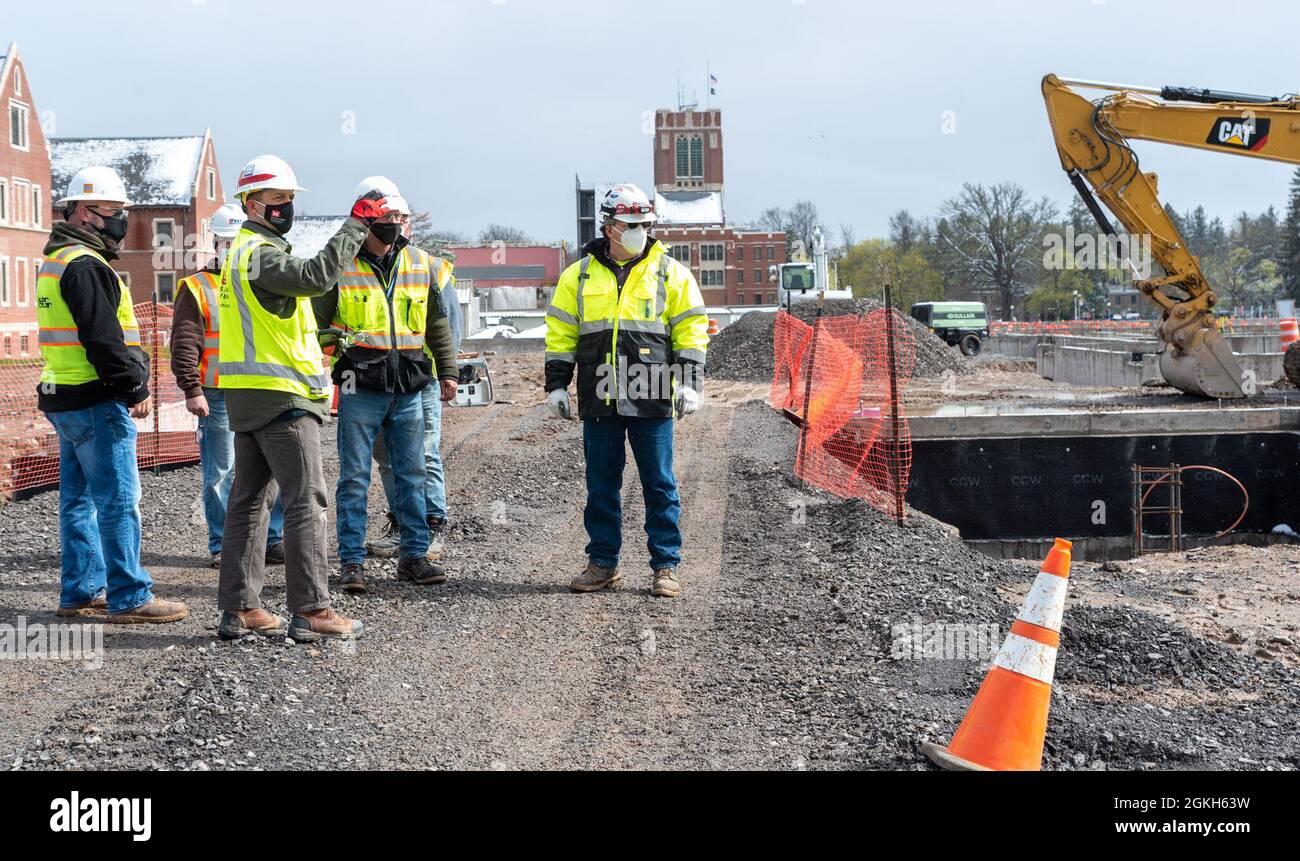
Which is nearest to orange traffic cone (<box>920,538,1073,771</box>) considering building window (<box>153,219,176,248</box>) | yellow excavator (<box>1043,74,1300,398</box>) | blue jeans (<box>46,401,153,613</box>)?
blue jeans (<box>46,401,153,613</box>)

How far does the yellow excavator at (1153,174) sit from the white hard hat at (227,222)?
14.8 metres

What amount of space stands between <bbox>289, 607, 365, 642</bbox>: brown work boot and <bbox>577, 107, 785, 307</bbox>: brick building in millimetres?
97733

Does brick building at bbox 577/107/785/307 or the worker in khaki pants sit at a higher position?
brick building at bbox 577/107/785/307

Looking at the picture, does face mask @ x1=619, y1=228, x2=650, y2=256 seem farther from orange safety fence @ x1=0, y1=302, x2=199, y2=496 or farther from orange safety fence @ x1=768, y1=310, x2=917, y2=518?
orange safety fence @ x1=0, y1=302, x2=199, y2=496

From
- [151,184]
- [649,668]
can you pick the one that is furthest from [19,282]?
[649,668]

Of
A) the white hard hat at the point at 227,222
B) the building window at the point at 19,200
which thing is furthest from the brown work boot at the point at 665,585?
the building window at the point at 19,200

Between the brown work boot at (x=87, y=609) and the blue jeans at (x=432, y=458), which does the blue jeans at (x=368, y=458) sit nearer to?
the blue jeans at (x=432, y=458)

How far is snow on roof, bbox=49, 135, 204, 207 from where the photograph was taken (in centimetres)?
5947

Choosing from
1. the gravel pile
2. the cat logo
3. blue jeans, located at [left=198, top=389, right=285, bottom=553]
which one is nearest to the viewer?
the gravel pile

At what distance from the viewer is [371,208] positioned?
688cm

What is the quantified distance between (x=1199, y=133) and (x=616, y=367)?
15328 mm

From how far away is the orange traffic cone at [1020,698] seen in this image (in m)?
4.30

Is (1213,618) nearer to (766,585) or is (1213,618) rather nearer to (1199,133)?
(766,585)

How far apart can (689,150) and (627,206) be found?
398ft
